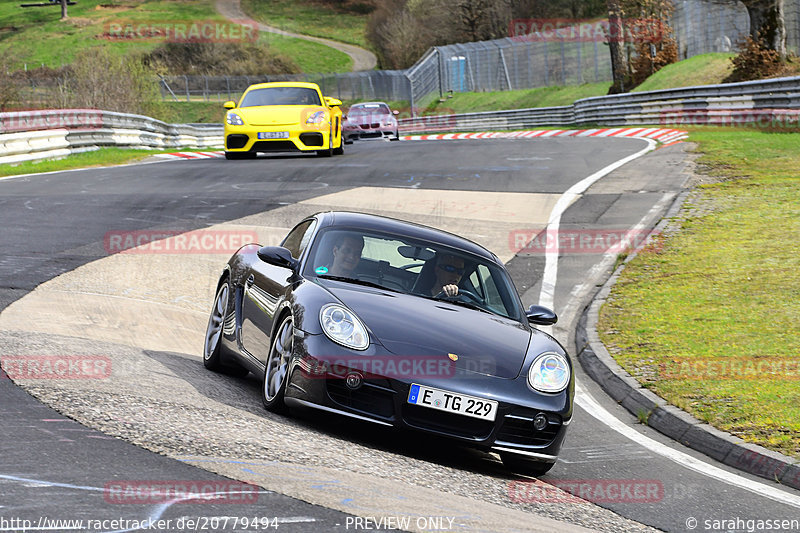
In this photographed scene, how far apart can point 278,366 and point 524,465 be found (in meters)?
1.62

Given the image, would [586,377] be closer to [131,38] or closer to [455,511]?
[455,511]

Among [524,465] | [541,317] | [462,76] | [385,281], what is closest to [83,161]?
[385,281]

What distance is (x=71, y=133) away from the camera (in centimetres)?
A: 2672

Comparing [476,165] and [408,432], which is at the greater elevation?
[408,432]

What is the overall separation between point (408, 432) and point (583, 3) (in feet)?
261

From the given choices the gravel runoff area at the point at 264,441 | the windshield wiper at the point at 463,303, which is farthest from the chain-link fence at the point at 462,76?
the gravel runoff area at the point at 264,441

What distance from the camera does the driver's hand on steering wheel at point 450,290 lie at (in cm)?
737

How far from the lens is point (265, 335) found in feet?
23.7

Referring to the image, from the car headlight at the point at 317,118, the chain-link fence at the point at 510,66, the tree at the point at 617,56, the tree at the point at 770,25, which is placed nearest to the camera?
A: the car headlight at the point at 317,118

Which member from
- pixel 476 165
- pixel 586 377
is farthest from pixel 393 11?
pixel 586 377

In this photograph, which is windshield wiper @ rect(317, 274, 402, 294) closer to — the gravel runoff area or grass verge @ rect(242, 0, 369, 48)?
the gravel runoff area

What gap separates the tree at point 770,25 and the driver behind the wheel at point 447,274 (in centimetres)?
3103

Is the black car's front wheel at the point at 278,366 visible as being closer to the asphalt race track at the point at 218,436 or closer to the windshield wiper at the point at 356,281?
the asphalt race track at the point at 218,436

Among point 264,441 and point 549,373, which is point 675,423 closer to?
point 549,373
